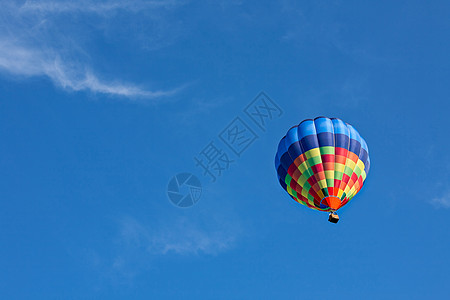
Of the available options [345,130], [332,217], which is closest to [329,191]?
[332,217]

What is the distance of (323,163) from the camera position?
3503 cm

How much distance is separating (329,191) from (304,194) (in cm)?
194

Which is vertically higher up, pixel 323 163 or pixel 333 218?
pixel 323 163

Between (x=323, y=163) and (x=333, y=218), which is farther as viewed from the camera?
(x=323, y=163)

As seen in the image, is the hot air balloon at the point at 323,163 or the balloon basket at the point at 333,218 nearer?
the balloon basket at the point at 333,218

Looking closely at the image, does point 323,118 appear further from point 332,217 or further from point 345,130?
point 332,217

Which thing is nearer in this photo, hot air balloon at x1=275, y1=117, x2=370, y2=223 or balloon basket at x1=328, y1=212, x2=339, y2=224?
balloon basket at x1=328, y1=212, x2=339, y2=224

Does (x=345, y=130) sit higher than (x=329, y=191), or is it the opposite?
(x=345, y=130)

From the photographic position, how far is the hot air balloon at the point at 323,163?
34.7 metres

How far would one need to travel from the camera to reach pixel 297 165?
35.8 meters

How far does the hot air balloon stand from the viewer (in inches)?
1367

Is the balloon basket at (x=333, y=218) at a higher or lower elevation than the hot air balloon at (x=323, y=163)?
lower

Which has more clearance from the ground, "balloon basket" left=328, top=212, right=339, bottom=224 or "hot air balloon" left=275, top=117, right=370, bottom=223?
"hot air balloon" left=275, top=117, right=370, bottom=223

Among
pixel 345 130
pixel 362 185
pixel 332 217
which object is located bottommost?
pixel 332 217
